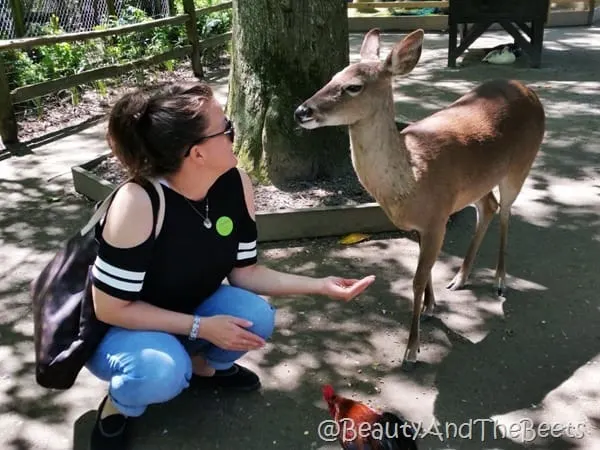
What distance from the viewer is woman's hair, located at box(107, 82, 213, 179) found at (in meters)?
2.28

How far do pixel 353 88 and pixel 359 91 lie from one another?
32 mm

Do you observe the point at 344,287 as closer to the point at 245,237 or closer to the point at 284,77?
the point at 245,237

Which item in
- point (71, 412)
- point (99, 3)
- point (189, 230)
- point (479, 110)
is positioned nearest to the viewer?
point (189, 230)

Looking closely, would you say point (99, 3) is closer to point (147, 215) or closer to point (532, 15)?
point (532, 15)

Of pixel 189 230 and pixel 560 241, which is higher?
pixel 189 230

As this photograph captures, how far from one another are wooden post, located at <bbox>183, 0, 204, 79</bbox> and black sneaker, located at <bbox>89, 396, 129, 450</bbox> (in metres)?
7.97

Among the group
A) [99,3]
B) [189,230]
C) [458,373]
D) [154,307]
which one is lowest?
[458,373]

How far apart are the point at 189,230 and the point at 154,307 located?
309mm

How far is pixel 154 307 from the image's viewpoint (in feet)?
7.92

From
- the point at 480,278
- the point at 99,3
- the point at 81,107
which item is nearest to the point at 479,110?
the point at 480,278

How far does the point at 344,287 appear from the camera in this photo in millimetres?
2592

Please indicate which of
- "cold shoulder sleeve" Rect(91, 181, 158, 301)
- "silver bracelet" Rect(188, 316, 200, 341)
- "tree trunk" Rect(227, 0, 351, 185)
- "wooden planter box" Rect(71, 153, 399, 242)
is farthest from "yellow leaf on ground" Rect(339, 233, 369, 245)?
"cold shoulder sleeve" Rect(91, 181, 158, 301)

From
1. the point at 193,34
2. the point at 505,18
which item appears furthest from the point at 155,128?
the point at 505,18

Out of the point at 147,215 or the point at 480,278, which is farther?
the point at 480,278
